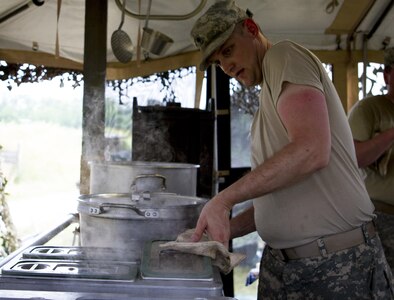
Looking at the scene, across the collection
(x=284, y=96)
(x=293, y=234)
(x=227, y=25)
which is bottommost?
(x=293, y=234)

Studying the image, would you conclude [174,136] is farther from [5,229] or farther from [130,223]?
[5,229]

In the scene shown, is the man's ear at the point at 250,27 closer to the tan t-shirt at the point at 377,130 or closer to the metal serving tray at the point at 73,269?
the metal serving tray at the point at 73,269

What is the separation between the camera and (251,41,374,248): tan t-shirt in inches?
68.4

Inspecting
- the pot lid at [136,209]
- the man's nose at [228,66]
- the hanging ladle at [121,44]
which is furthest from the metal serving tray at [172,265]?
the hanging ladle at [121,44]

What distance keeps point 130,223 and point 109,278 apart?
1.13 ft

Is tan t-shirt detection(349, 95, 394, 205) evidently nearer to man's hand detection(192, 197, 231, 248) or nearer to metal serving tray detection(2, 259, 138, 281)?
man's hand detection(192, 197, 231, 248)

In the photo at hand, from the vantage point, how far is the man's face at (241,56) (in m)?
1.85

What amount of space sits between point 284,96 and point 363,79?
2.84m

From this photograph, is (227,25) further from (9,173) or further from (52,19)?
(9,173)

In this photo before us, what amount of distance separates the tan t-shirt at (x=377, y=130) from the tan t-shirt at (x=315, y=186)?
1.06 m

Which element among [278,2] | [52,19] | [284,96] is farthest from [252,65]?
[52,19]

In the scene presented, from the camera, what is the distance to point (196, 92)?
166 inches

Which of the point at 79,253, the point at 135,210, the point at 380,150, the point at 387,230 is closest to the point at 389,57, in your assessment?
the point at 380,150

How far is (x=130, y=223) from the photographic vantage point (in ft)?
5.32
